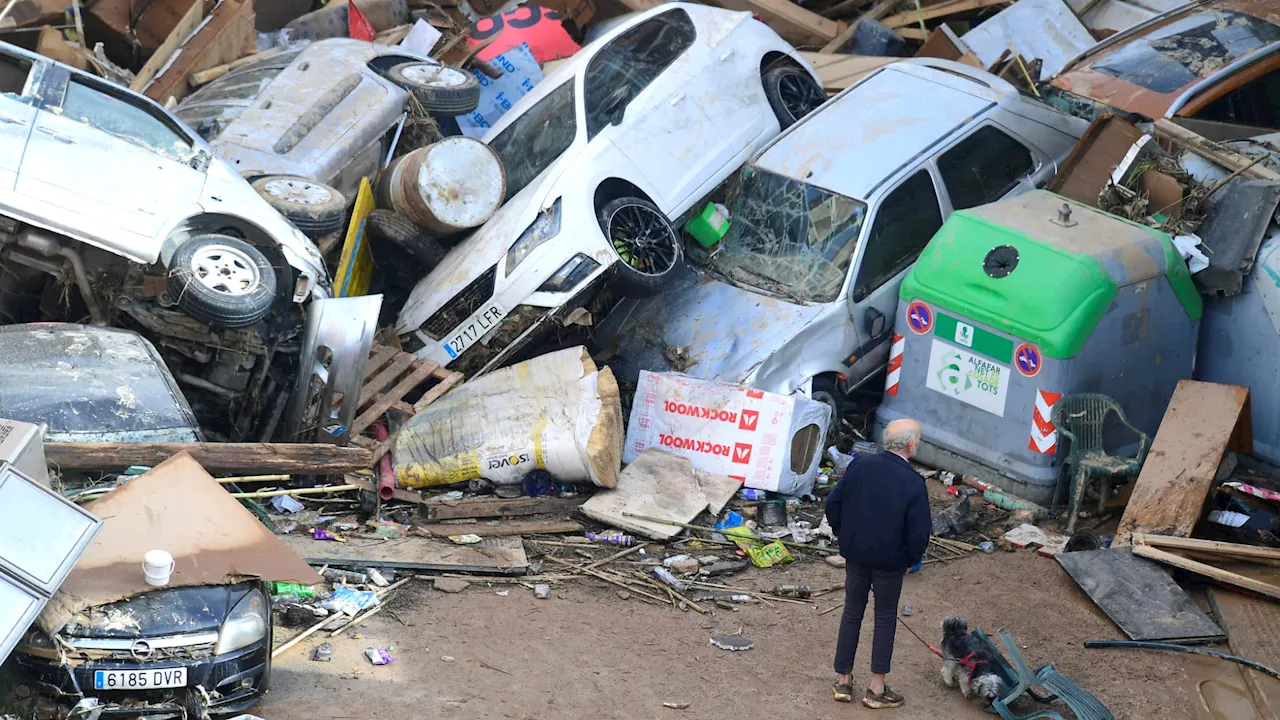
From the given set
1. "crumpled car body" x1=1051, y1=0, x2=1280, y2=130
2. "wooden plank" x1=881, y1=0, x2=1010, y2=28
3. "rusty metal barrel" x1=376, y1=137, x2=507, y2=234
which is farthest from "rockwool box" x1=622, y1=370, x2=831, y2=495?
"wooden plank" x1=881, y1=0, x2=1010, y2=28

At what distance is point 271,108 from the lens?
10.9 m

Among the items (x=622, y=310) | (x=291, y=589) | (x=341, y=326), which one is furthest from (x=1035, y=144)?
(x=291, y=589)

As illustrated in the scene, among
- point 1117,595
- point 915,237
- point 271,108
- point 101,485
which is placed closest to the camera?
point 101,485

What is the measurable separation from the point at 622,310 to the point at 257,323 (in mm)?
2489

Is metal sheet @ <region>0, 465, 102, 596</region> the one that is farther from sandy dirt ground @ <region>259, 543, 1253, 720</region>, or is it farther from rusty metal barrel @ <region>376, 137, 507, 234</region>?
rusty metal barrel @ <region>376, 137, 507, 234</region>

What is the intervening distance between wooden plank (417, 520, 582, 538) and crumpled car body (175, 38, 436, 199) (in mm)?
3238

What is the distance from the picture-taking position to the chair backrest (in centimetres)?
848

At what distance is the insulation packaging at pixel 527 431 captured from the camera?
844cm

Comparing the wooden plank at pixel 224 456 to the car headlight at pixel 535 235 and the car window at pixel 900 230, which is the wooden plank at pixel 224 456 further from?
the car window at pixel 900 230

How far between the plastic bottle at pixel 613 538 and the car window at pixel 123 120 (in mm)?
3361

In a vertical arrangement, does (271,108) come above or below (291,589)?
above

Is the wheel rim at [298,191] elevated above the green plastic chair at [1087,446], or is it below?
above

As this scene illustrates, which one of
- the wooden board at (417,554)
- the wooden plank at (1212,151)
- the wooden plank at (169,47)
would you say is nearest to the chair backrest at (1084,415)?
the wooden plank at (1212,151)

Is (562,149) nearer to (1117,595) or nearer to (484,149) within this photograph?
(484,149)
